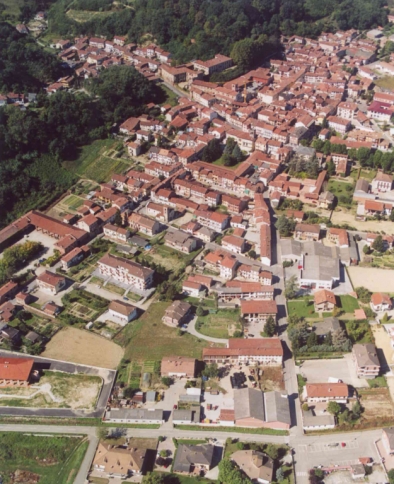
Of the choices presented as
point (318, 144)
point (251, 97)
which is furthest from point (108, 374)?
point (251, 97)

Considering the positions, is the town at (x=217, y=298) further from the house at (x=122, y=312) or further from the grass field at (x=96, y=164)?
the grass field at (x=96, y=164)

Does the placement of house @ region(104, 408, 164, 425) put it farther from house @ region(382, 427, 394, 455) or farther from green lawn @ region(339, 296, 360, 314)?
green lawn @ region(339, 296, 360, 314)

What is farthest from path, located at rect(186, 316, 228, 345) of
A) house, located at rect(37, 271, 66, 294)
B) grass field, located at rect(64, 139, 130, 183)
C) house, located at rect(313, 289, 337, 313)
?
grass field, located at rect(64, 139, 130, 183)

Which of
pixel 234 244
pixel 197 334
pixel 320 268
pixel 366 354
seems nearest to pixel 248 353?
pixel 197 334

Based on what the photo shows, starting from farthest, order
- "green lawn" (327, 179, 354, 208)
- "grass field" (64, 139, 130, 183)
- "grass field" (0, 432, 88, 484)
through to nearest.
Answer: "grass field" (64, 139, 130, 183) < "green lawn" (327, 179, 354, 208) < "grass field" (0, 432, 88, 484)

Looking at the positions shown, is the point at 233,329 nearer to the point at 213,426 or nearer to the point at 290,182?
the point at 213,426

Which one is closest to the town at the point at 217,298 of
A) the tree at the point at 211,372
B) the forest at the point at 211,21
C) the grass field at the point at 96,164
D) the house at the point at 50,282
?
the house at the point at 50,282

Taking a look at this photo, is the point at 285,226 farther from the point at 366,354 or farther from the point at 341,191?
the point at 366,354
